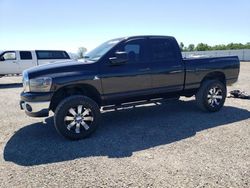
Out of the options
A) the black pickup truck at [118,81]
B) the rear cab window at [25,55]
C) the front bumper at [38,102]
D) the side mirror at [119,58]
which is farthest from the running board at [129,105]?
the rear cab window at [25,55]

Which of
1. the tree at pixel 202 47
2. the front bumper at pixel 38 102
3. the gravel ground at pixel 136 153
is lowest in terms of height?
the gravel ground at pixel 136 153

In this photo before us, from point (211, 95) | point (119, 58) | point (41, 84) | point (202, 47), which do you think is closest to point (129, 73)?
point (119, 58)

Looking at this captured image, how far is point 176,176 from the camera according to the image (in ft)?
12.2

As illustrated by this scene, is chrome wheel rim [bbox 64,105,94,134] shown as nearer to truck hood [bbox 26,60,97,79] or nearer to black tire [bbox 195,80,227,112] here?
truck hood [bbox 26,60,97,79]

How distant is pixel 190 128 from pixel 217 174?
2172mm

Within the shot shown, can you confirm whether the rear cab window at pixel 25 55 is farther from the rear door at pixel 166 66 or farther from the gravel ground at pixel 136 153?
the rear door at pixel 166 66

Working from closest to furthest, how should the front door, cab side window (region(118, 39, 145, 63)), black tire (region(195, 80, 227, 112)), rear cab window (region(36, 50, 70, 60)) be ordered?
the front door → cab side window (region(118, 39, 145, 63)) → black tire (region(195, 80, 227, 112)) → rear cab window (region(36, 50, 70, 60))

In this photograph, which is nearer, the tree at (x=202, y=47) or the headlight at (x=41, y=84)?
the headlight at (x=41, y=84)

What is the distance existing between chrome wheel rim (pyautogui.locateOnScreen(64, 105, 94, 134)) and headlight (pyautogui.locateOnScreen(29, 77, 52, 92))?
620 millimetres

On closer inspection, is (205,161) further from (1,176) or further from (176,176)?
(1,176)

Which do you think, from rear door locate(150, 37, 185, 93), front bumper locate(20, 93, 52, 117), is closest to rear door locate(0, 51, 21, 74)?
front bumper locate(20, 93, 52, 117)

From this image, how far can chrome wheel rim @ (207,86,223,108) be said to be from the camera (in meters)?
7.21

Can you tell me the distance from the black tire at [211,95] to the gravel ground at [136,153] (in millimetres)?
257

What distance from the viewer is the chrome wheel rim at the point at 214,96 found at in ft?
23.6
